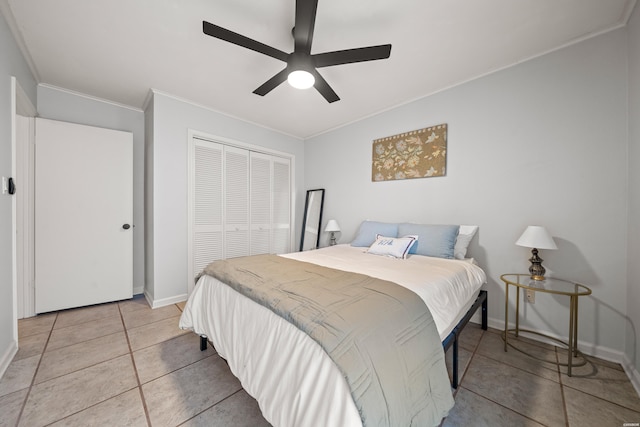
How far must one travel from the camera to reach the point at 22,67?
210cm

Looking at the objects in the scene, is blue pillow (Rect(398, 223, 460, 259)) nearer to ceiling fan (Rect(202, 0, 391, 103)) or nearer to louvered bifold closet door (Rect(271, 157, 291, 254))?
ceiling fan (Rect(202, 0, 391, 103))

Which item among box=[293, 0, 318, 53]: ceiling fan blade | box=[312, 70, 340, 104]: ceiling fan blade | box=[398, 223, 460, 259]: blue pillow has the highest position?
box=[293, 0, 318, 53]: ceiling fan blade

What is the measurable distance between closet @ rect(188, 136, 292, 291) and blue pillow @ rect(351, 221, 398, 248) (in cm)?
167

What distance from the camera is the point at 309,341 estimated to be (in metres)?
0.94

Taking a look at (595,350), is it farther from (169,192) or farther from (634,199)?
(169,192)

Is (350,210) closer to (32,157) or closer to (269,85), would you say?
(269,85)

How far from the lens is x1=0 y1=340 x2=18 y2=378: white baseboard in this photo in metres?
1.59

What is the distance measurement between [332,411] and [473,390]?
130 centimetres

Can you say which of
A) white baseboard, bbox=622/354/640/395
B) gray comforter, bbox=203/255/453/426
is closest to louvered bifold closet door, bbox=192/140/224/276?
gray comforter, bbox=203/255/453/426

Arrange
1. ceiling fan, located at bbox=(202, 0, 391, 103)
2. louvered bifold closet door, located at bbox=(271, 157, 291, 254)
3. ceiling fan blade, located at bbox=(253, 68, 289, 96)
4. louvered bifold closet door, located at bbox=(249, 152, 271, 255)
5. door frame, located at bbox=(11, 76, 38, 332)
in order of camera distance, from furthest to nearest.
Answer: louvered bifold closet door, located at bbox=(271, 157, 291, 254)
louvered bifold closet door, located at bbox=(249, 152, 271, 255)
door frame, located at bbox=(11, 76, 38, 332)
ceiling fan blade, located at bbox=(253, 68, 289, 96)
ceiling fan, located at bbox=(202, 0, 391, 103)

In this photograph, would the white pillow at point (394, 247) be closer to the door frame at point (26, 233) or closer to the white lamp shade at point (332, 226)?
the white lamp shade at point (332, 226)

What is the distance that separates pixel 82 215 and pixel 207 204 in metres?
1.34

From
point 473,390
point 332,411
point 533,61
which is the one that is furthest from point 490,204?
point 332,411

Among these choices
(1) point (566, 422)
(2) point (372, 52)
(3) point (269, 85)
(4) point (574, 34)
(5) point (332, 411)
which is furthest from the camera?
(3) point (269, 85)
